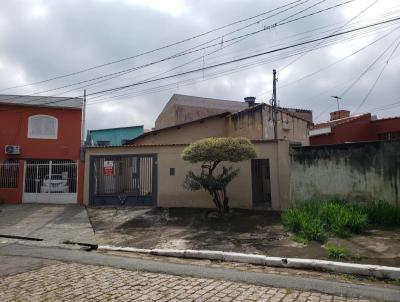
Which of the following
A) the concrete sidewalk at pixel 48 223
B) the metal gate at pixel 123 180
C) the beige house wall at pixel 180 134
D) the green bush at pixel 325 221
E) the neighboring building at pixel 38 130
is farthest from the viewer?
the beige house wall at pixel 180 134

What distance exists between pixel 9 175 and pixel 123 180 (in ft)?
20.3

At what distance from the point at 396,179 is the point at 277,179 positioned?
447 centimetres

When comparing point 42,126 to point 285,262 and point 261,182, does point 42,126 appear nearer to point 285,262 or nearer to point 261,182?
point 261,182

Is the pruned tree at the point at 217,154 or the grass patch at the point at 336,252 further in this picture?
the pruned tree at the point at 217,154

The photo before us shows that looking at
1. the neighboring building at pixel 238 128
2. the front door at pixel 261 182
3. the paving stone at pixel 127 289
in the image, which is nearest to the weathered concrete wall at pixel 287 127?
→ the neighboring building at pixel 238 128

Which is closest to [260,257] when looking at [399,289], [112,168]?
[399,289]

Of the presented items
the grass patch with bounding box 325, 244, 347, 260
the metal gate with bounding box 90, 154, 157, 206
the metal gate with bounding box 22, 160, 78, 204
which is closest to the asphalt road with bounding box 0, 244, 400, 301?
the grass patch with bounding box 325, 244, 347, 260

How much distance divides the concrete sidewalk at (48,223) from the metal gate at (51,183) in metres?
0.71

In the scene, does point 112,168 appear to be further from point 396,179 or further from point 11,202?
point 396,179

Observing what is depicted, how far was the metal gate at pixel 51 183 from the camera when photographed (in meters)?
18.5

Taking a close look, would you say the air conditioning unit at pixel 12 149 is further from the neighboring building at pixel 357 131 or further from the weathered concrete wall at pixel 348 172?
A: the neighboring building at pixel 357 131

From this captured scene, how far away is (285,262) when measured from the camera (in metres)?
8.10

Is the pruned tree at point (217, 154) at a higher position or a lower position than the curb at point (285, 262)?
higher

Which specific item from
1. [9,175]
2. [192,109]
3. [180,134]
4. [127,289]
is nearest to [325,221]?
[127,289]
